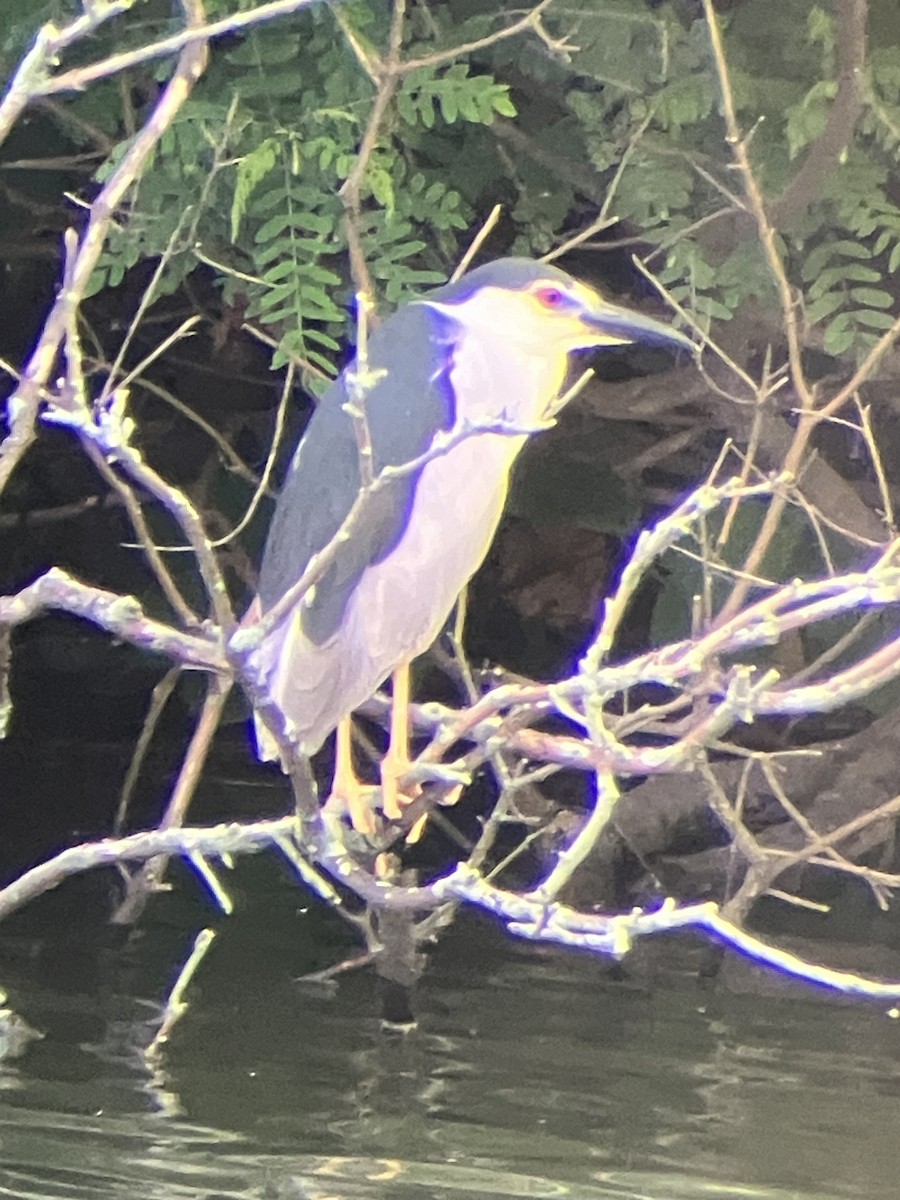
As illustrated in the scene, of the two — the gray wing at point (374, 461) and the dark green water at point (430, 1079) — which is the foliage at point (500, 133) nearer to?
the gray wing at point (374, 461)

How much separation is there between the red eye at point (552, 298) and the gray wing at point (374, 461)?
80mm

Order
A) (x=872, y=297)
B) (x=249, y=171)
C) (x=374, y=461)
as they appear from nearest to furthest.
A: (x=374, y=461)
(x=249, y=171)
(x=872, y=297)

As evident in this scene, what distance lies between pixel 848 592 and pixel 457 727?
1.16ft

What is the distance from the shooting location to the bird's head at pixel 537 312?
1.25m

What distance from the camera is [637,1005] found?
1.65 m

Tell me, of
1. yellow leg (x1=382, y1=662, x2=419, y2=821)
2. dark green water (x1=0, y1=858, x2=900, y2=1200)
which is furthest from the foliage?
dark green water (x1=0, y1=858, x2=900, y2=1200)

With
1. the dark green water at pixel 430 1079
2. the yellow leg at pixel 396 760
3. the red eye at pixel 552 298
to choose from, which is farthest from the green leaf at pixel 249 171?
the dark green water at pixel 430 1079

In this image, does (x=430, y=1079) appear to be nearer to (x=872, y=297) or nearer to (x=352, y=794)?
(x=352, y=794)

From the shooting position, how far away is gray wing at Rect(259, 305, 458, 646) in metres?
1.22

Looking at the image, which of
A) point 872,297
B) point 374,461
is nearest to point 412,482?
point 374,461

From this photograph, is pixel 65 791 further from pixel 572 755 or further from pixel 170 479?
pixel 572 755

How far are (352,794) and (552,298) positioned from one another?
47cm

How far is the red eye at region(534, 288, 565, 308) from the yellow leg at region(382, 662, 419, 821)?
356mm

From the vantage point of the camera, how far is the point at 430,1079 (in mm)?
1423
